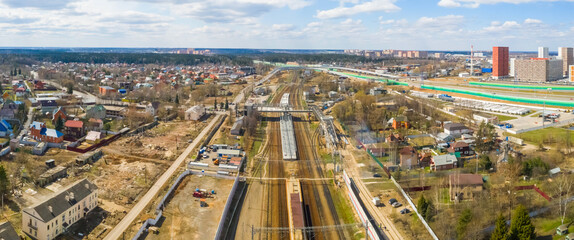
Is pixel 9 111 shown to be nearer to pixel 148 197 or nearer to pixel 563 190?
pixel 148 197

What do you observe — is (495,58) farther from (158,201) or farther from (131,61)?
(131,61)

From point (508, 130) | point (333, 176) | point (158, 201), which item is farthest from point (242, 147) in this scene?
point (508, 130)

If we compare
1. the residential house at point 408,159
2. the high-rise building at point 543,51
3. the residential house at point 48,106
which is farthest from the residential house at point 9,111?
the high-rise building at point 543,51

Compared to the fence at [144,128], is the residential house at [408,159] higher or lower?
lower

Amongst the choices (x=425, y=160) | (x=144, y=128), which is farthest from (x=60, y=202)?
(x=425, y=160)

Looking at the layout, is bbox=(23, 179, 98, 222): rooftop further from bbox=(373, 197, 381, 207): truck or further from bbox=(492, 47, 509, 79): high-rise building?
bbox=(492, 47, 509, 79): high-rise building

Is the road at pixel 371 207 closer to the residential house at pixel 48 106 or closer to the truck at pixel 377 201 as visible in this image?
the truck at pixel 377 201
